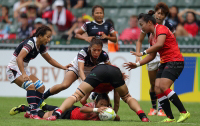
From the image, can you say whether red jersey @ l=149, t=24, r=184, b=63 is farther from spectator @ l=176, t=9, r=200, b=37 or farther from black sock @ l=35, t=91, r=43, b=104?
spectator @ l=176, t=9, r=200, b=37

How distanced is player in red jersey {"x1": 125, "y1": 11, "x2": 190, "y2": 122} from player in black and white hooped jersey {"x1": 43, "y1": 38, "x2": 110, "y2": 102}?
1.91 ft

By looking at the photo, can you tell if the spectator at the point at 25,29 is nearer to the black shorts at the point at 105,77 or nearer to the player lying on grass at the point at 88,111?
the player lying on grass at the point at 88,111

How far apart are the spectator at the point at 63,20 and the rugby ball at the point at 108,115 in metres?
7.51

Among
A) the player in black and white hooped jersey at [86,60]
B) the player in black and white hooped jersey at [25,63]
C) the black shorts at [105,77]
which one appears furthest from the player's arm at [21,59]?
the black shorts at [105,77]

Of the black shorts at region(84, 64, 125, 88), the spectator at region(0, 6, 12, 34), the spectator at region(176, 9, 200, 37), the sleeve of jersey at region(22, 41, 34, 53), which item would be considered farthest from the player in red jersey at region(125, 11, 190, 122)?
the spectator at region(0, 6, 12, 34)

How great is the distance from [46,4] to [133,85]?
18.6 feet

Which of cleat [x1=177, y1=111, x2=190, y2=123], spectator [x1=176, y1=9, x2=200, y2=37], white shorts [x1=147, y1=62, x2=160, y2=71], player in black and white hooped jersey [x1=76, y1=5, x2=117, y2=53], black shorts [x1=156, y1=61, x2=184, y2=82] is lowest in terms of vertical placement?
cleat [x1=177, y1=111, x2=190, y2=123]

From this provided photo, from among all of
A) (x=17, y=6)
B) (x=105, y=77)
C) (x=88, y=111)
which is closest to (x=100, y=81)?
(x=105, y=77)

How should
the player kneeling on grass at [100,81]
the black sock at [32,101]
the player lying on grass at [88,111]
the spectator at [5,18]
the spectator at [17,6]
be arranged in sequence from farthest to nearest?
the spectator at [17,6] < the spectator at [5,18] < the black sock at [32,101] < the player lying on grass at [88,111] < the player kneeling on grass at [100,81]

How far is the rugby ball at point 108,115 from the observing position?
5953 millimetres

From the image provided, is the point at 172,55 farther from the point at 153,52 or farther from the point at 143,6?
the point at 143,6

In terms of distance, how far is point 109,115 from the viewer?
19.6 feet

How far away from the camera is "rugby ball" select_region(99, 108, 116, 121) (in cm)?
595

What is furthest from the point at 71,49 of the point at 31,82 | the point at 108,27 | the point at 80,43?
the point at 31,82
